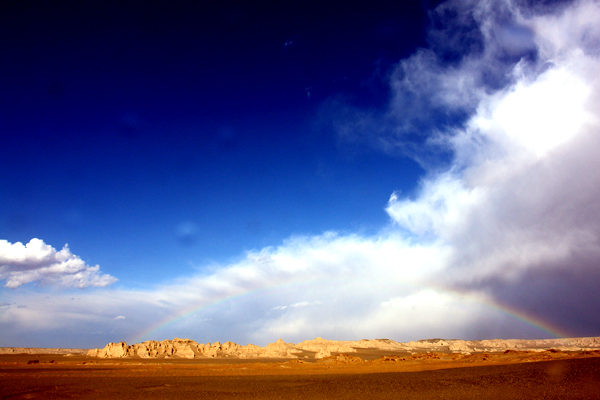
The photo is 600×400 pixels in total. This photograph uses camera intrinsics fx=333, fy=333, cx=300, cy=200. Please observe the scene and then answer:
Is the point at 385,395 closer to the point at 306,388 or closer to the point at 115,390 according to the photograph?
the point at 306,388

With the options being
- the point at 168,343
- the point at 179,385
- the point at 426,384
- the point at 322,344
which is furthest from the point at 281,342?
the point at 426,384

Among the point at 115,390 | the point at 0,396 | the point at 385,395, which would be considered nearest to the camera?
the point at 385,395

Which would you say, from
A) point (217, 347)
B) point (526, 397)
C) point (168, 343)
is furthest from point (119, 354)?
point (526, 397)

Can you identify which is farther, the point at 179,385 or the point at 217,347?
the point at 217,347

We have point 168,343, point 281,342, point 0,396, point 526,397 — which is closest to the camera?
point 526,397

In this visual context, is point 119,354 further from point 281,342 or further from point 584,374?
point 584,374

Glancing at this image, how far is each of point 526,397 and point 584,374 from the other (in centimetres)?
692

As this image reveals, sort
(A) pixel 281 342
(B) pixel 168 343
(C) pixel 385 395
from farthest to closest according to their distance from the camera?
(A) pixel 281 342 → (B) pixel 168 343 → (C) pixel 385 395

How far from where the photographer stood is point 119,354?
11838cm

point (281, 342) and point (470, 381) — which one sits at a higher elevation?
point (470, 381)

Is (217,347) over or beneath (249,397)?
beneath

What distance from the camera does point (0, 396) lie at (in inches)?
1034

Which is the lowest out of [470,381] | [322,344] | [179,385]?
[322,344]

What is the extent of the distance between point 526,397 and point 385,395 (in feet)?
27.4
